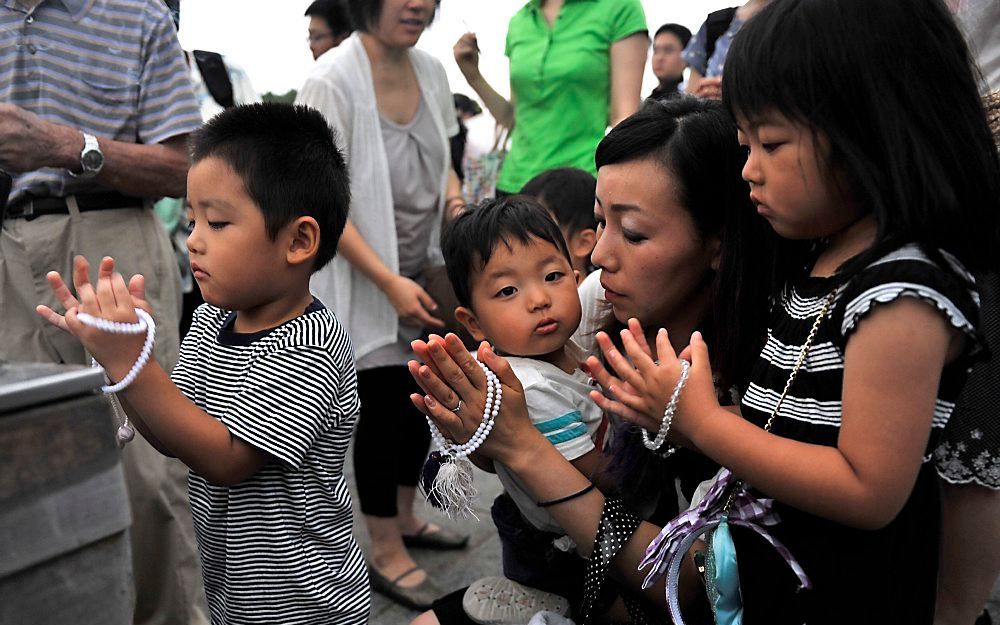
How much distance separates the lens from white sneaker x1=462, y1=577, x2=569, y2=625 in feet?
5.67

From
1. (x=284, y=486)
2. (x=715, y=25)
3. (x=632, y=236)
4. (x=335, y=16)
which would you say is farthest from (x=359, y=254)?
(x=335, y=16)

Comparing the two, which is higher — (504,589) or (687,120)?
(687,120)

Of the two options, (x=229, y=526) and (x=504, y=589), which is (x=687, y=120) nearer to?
(x=504, y=589)

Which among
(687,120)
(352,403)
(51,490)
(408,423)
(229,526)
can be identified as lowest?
(408,423)

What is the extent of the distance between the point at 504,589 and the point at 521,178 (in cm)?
198

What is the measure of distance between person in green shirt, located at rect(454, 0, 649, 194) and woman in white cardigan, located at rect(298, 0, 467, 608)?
1.19 feet

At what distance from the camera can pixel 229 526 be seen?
5.39 feet

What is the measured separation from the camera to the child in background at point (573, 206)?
2.61 meters

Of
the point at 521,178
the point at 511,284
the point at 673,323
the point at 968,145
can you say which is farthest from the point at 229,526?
the point at 521,178

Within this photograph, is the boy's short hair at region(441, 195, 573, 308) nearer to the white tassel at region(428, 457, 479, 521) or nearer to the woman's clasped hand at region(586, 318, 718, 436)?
the white tassel at region(428, 457, 479, 521)

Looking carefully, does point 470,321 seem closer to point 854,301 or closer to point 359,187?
point 854,301

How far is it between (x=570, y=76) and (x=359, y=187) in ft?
3.11

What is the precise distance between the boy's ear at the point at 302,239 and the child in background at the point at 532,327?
300 millimetres

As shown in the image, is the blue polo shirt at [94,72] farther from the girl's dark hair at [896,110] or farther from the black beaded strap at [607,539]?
the girl's dark hair at [896,110]
